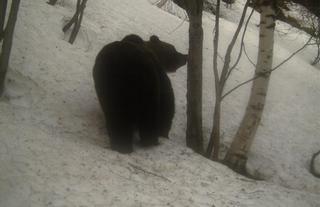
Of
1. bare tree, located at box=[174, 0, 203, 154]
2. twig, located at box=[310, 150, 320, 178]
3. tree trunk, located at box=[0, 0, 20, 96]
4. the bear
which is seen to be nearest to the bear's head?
bare tree, located at box=[174, 0, 203, 154]

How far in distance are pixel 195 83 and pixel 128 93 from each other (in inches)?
49.5

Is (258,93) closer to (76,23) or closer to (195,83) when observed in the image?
(195,83)

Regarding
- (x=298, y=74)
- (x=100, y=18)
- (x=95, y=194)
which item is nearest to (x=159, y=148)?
(x=95, y=194)

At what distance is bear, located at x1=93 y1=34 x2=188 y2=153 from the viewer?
5289 mm

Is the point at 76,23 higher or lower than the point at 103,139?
higher

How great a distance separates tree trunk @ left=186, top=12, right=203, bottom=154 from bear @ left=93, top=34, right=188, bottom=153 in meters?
0.53

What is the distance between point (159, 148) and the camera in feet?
18.6

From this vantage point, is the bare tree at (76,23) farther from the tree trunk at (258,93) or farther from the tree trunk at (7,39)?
the tree trunk at (258,93)

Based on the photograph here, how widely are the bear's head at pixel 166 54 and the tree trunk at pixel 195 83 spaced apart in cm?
112

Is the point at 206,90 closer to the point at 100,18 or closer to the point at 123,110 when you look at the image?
the point at 100,18

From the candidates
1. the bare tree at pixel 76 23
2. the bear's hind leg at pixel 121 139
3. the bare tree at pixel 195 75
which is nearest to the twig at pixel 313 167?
the bare tree at pixel 195 75

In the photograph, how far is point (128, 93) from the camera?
5.26m

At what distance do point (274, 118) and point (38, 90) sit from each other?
5.18 metres

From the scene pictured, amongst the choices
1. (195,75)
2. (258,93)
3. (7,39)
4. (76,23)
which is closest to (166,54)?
(195,75)
